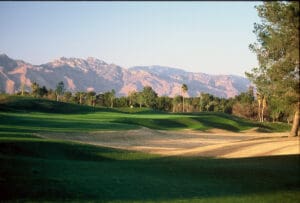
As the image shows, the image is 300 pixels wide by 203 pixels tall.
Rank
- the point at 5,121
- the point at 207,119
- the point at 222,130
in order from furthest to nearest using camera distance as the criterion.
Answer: the point at 207,119 < the point at 222,130 < the point at 5,121

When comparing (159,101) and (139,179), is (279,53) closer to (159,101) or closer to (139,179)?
(139,179)

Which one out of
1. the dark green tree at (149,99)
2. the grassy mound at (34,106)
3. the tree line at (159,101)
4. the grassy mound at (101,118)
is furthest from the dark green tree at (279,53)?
the dark green tree at (149,99)

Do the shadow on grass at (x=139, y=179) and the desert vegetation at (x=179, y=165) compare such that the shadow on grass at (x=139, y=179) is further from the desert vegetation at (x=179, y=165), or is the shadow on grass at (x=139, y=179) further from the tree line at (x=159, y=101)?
the tree line at (x=159, y=101)

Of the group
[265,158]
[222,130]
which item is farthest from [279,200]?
[222,130]

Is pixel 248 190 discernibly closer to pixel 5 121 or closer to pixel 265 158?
pixel 265 158

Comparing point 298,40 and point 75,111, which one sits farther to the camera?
point 75,111

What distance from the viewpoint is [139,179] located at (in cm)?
2302

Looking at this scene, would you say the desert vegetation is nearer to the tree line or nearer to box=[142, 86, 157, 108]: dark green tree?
the tree line

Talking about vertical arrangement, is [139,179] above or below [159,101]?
below

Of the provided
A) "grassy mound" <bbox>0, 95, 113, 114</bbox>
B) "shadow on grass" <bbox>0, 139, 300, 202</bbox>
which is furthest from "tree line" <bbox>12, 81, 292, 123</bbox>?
"shadow on grass" <bbox>0, 139, 300, 202</bbox>

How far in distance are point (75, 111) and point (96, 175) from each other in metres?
74.7

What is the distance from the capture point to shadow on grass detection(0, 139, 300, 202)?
18.8 m

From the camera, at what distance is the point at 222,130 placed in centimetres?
9150

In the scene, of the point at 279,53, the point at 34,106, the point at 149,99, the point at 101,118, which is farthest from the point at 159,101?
the point at 279,53
